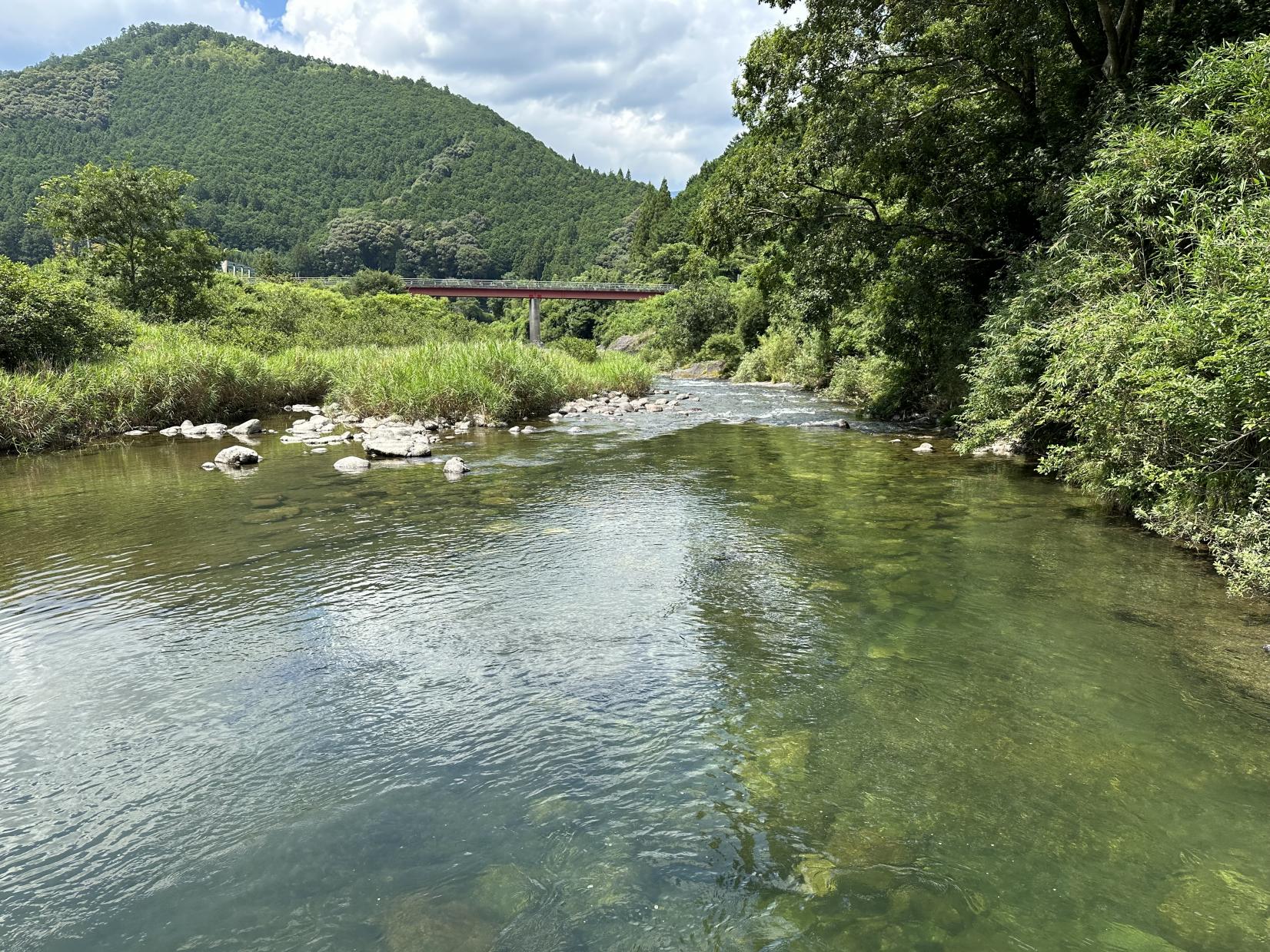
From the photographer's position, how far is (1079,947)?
113 inches

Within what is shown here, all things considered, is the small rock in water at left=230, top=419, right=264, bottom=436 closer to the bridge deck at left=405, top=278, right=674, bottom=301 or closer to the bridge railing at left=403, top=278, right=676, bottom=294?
the bridge deck at left=405, top=278, right=674, bottom=301

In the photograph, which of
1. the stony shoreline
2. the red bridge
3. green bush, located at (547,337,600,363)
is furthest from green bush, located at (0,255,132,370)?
the red bridge

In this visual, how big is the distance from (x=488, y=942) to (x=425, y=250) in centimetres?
14644

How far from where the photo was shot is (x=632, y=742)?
175 inches

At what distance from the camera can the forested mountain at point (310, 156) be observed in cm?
12550

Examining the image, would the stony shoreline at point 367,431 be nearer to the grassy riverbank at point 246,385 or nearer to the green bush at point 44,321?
the grassy riverbank at point 246,385

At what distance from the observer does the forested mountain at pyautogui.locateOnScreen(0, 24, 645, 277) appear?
126 metres

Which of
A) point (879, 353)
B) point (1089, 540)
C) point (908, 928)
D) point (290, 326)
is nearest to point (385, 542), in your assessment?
point (908, 928)

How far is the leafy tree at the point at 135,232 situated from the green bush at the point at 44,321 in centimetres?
1057

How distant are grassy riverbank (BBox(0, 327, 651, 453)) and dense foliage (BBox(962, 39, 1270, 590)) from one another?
14857 mm

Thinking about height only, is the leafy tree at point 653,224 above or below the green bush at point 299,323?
above

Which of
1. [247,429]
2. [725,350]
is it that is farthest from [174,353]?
[725,350]

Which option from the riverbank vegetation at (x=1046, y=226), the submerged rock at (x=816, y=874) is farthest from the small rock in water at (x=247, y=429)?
the submerged rock at (x=816, y=874)

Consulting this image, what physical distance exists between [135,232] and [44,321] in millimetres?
13773
